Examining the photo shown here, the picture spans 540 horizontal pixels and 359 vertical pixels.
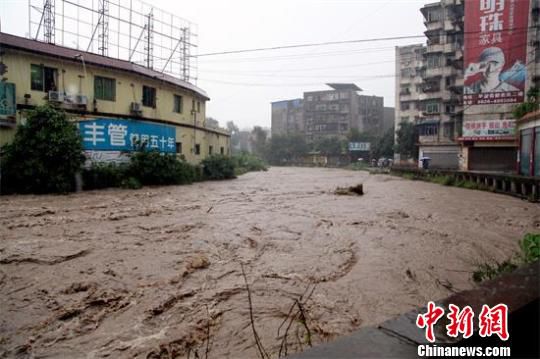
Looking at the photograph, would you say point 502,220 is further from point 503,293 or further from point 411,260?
point 503,293

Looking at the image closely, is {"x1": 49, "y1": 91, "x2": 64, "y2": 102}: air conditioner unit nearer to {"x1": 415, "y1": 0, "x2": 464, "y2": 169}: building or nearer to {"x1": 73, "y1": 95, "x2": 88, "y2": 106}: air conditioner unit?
{"x1": 73, "y1": 95, "x2": 88, "y2": 106}: air conditioner unit

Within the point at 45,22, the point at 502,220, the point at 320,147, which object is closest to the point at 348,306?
the point at 502,220

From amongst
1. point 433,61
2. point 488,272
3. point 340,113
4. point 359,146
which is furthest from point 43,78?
point 340,113

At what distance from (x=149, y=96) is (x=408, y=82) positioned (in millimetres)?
43384

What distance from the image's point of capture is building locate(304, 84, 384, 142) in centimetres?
6419

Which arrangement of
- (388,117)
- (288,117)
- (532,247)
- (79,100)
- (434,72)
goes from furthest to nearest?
(288,117) < (388,117) < (434,72) < (79,100) < (532,247)

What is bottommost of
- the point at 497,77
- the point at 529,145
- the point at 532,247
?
the point at 532,247

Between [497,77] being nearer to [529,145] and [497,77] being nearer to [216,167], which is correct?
[529,145]

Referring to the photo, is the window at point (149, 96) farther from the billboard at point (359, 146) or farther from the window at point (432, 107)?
the billboard at point (359, 146)

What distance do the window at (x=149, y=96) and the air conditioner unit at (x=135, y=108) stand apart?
1102mm

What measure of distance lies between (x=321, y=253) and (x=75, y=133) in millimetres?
13851

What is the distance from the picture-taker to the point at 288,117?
72688mm

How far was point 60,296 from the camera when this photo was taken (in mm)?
4594

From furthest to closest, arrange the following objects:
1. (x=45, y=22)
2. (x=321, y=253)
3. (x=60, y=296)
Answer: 1. (x=45, y=22)
2. (x=321, y=253)
3. (x=60, y=296)
